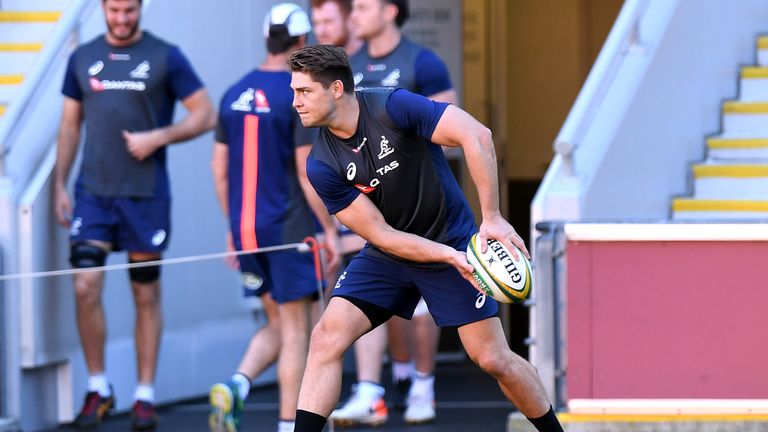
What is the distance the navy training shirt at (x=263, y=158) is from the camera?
823cm

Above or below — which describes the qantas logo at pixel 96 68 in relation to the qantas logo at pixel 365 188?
above

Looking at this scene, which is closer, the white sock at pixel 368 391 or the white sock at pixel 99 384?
the white sock at pixel 368 391

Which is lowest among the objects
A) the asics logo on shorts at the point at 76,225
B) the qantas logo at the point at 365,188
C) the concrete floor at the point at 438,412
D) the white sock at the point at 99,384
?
the concrete floor at the point at 438,412

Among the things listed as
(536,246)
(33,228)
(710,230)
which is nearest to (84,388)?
(33,228)

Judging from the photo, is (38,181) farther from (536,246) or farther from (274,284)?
(536,246)

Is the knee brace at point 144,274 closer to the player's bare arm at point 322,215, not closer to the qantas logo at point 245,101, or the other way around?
the player's bare arm at point 322,215

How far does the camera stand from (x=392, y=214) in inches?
255

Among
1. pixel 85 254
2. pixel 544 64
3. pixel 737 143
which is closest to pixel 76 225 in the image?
pixel 85 254

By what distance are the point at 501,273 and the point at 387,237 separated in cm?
57

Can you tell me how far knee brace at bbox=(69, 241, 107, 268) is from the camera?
875 cm

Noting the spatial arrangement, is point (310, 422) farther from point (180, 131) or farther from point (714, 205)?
point (714, 205)

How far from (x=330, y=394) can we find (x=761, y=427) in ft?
7.73

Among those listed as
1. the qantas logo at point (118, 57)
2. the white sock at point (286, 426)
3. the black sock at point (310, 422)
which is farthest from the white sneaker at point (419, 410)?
the black sock at point (310, 422)

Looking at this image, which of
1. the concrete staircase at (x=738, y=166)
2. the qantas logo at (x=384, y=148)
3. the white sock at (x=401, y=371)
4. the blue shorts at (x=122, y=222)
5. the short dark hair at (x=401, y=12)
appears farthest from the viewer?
the white sock at (x=401, y=371)
